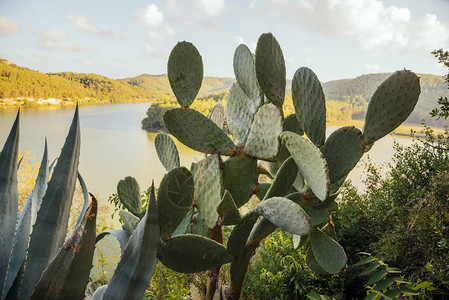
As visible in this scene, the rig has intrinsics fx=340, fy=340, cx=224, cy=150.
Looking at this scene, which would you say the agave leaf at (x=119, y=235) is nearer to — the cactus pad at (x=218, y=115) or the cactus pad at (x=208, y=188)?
the cactus pad at (x=208, y=188)

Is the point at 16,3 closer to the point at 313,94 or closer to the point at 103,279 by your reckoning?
the point at 103,279

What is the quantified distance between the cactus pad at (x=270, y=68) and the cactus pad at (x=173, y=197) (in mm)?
191

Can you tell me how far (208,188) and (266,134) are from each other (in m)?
0.13

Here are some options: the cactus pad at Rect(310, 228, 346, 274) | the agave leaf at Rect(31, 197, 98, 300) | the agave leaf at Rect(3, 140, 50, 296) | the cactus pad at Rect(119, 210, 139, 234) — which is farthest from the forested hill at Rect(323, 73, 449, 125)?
the agave leaf at Rect(31, 197, 98, 300)

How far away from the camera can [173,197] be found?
0.47 m

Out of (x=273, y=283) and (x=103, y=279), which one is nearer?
(x=273, y=283)

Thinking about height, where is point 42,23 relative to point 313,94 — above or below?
above

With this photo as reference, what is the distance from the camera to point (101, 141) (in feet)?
18.1

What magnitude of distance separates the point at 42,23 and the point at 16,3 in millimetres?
443

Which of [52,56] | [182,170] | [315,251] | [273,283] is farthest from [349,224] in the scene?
[52,56]

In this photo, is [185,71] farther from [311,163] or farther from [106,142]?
[106,142]

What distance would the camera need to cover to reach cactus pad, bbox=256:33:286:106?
0.52 m

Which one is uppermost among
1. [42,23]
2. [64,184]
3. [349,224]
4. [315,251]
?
[42,23]

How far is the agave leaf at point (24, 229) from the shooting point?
463mm
